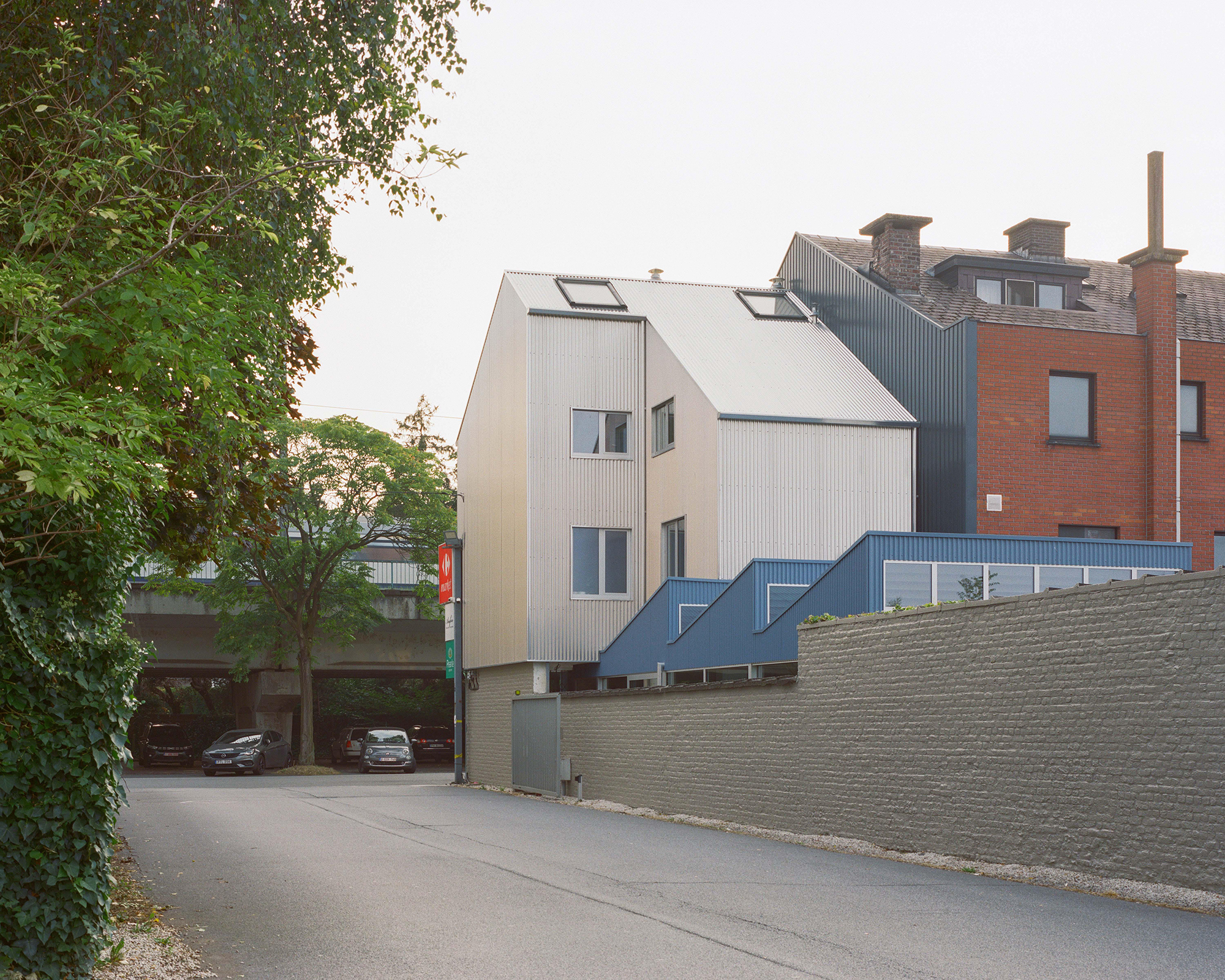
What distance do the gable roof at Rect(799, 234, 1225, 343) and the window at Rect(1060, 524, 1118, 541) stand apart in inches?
149

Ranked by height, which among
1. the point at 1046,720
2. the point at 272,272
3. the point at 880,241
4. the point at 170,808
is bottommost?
the point at 170,808

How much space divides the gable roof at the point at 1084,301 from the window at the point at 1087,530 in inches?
149

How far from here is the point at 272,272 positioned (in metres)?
11.1

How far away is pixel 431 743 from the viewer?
4966cm

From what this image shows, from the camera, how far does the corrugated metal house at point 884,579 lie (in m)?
18.4

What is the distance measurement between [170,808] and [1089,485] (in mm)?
17099

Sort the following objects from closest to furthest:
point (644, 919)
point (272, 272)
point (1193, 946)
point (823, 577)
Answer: point (1193, 946)
point (644, 919)
point (272, 272)
point (823, 577)

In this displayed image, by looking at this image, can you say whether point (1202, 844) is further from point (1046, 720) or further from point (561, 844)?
point (561, 844)

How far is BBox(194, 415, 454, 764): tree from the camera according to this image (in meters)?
41.2

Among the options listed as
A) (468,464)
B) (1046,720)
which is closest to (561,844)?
(1046,720)

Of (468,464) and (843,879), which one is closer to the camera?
(843,879)

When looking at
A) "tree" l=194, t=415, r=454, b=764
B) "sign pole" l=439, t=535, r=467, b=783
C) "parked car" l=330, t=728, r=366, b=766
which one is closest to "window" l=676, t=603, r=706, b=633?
"sign pole" l=439, t=535, r=467, b=783

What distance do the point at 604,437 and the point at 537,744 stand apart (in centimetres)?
725

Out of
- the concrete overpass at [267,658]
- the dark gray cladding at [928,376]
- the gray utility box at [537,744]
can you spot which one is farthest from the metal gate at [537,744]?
the concrete overpass at [267,658]
